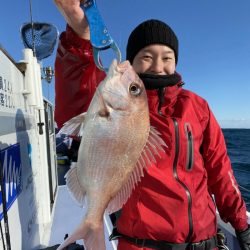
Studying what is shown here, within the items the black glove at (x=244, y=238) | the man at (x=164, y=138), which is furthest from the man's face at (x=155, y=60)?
the black glove at (x=244, y=238)

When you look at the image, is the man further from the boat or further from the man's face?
the boat

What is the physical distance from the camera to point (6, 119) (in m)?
1.99

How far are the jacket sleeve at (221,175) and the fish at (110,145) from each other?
684mm

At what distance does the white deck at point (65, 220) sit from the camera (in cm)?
380

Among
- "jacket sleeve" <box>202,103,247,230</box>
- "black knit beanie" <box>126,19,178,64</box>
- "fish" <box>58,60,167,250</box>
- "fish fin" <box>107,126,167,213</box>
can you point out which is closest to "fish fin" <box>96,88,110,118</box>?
"fish" <box>58,60,167,250</box>

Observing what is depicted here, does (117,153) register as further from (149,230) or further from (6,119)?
(6,119)

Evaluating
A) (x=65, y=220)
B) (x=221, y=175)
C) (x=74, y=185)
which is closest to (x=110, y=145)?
(x=74, y=185)

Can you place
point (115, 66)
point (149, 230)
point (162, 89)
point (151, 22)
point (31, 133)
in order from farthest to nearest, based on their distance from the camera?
1. point (31, 133)
2. point (151, 22)
3. point (162, 89)
4. point (149, 230)
5. point (115, 66)

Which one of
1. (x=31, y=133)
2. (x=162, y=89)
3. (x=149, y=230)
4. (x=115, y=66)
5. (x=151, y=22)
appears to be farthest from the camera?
(x=31, y=133)

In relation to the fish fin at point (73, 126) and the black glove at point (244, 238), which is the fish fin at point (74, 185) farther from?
the black glove at point (244, 238)

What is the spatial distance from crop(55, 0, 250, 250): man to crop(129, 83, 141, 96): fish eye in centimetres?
35

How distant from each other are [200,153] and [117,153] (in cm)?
80

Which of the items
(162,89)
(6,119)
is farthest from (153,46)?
(6,119)

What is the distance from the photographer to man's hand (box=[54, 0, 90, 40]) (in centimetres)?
154
